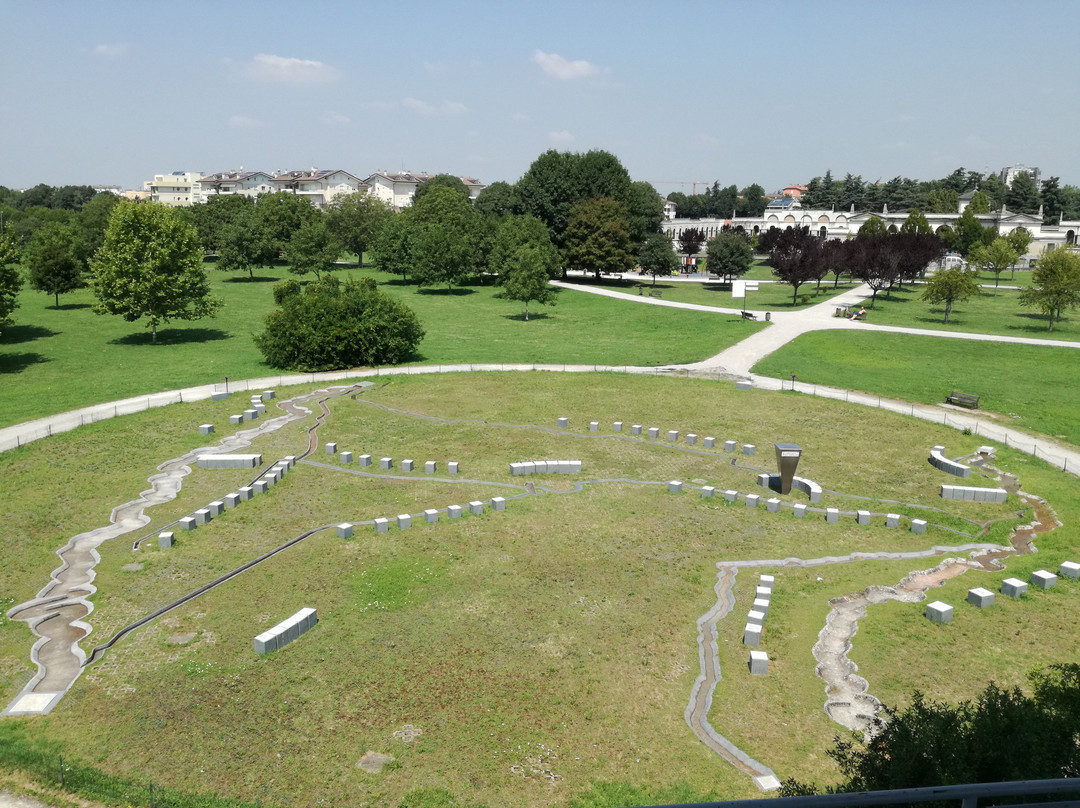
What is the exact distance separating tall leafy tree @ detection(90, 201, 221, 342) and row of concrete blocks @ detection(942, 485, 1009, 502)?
54549 millimetres

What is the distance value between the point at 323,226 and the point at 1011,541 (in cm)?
8343

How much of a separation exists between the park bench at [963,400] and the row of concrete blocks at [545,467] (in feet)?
80.9

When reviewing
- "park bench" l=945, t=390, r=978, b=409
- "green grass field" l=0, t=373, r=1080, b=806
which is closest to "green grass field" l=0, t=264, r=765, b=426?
"green grass field" l=0, t=373, r=1080, b=806

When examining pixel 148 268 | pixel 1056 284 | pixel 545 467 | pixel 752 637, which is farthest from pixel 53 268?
pixel 1056 284

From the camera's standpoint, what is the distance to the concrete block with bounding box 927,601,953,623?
19891 millimetres

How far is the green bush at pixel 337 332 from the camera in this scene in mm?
50156

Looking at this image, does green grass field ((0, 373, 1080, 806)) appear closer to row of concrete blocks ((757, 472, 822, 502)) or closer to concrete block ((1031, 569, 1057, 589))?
concrete block ((1031, 569, 1057, 589))

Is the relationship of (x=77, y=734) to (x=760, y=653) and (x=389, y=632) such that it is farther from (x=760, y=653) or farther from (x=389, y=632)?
(x=760, y=653)

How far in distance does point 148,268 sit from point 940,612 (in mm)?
58134

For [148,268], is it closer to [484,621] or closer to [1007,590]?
[484,621]

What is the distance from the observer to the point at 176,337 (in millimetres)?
63312

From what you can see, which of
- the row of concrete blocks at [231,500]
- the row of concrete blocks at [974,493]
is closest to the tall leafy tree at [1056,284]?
the row of concrete blocks at [974,493]

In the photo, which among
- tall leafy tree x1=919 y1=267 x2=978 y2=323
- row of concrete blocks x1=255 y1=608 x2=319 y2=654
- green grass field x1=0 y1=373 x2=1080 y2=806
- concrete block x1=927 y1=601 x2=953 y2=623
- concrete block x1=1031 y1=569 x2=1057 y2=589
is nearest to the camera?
green grass field x1=0 y1=373 x2=1080 y2=806

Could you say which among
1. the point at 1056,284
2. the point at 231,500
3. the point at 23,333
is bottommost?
the point at 231,500
